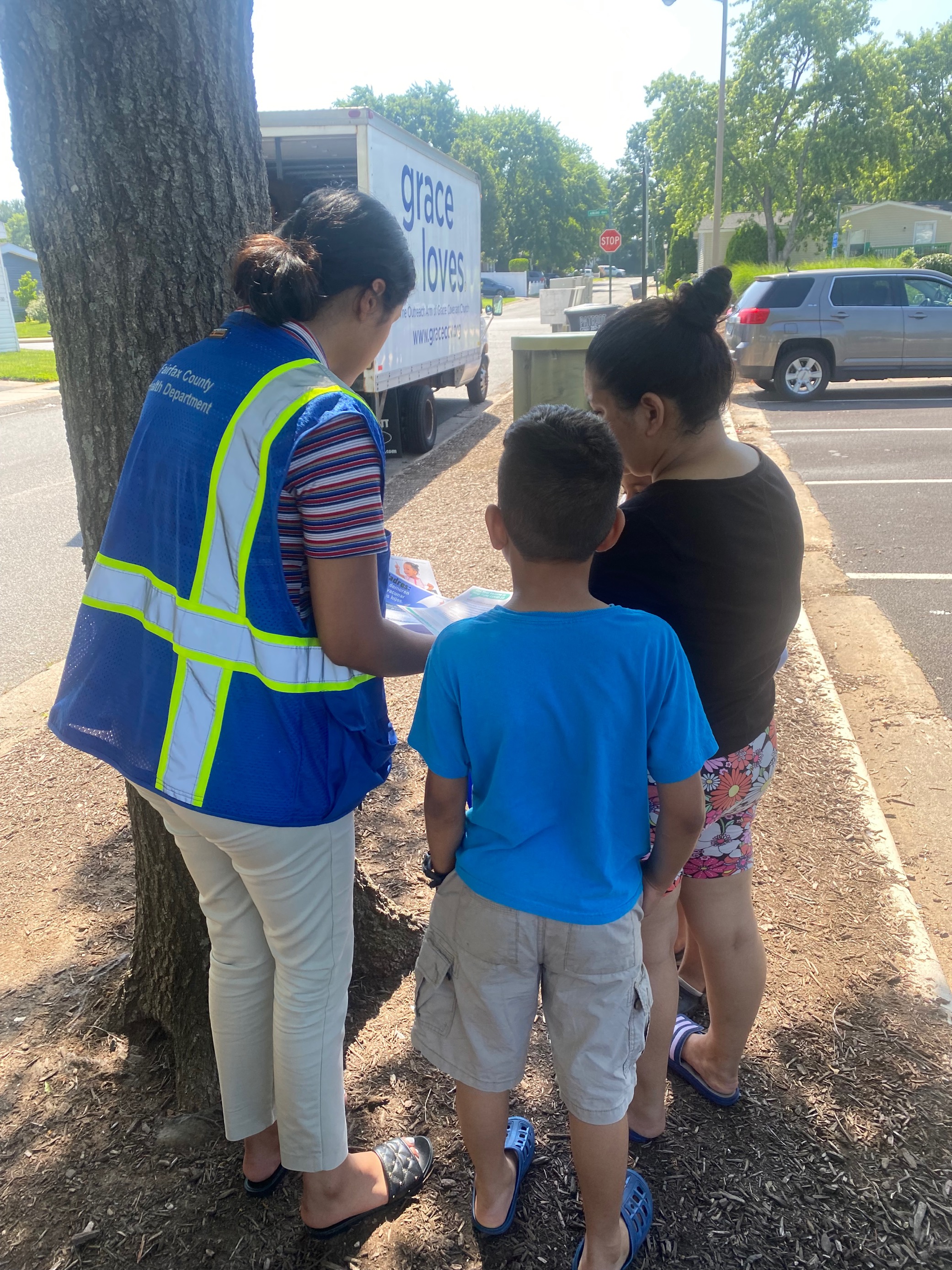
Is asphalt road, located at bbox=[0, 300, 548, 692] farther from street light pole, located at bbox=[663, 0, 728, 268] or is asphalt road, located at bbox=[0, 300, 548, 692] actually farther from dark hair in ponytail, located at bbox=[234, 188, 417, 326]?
street light pole, located at bbox=[663, 0, 728, 268]

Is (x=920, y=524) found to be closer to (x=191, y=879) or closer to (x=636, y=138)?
(x=191, y=879)

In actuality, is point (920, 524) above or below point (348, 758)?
below

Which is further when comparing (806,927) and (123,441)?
(806,927)

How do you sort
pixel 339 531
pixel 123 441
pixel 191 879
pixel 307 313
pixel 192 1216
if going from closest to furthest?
pixel 339 531 → pixel 307 313 → pixel 192 1216 → pixel 123 441 → pixel 191 879

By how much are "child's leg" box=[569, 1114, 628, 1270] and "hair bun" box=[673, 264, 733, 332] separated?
146 cm

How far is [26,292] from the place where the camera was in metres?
49.1

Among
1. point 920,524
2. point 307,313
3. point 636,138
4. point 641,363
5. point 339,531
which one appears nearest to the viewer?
point 339,531

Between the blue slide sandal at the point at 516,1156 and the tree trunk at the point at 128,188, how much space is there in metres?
0.73

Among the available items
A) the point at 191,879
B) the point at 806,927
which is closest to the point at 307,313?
the point at 191,879

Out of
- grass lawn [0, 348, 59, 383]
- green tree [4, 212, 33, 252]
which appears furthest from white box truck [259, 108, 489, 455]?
green tree [4, 212, 33, 252]

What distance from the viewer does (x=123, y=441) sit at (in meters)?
2.17

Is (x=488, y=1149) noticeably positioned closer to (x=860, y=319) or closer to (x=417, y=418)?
(x=417, y=418)

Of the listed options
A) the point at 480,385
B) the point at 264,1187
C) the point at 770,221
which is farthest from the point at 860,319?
the point at 770,221

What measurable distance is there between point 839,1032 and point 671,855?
1.14m
